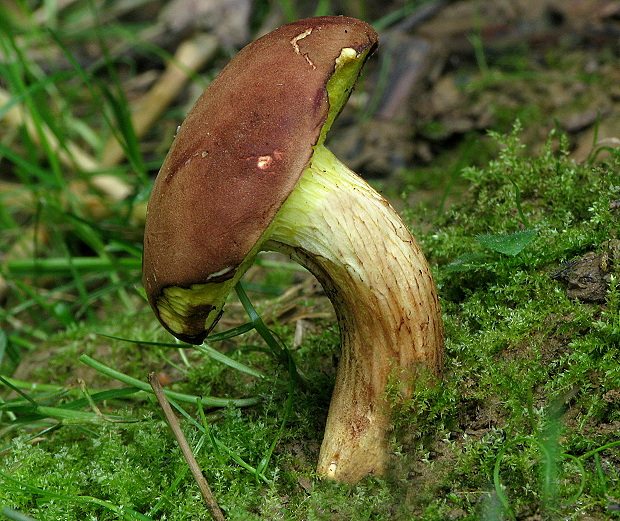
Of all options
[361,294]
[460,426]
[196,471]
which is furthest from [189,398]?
[460,426]

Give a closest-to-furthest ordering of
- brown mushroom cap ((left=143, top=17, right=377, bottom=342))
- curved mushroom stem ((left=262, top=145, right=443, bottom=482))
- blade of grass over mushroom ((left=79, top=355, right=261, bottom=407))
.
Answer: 1. brown mushroom cap ((left=143, top=17, right=377, bottom=342))
2. curved mushroom stem ((left=262, top=145, right=443, bottom=482))
3. blade of grass over mushroom ((left=79, top=355, right=261, bottom=407))

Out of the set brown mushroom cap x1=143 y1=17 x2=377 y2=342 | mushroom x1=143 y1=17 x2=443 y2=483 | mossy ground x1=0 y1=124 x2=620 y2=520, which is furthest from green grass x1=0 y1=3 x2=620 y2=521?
brown mushroom cap x1=143 y1=17 x2=377 y2=342

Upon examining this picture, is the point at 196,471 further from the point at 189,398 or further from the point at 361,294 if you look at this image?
the point at 361,294

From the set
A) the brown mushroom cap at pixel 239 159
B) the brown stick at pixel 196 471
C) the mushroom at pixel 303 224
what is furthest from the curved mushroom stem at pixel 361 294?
the brown stick at pixel 196 471

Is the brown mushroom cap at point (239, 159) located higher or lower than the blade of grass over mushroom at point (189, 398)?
higher

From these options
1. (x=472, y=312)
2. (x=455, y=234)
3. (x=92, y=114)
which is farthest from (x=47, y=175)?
(x=472, y=312)

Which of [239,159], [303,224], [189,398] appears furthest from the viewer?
[189,398]

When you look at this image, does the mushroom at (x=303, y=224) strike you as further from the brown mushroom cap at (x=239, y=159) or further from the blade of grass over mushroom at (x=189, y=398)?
the blade of grass over mushroom at (x=189, y=398)

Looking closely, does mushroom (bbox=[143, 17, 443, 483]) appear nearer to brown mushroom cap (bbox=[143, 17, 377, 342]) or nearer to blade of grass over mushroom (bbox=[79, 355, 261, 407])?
brown mushroom cap (bbox=[143, 17, 377, 342])
